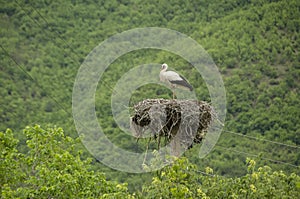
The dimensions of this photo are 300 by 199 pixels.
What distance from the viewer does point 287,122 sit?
29016 mm

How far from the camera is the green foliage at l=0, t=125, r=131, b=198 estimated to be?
49.1ft

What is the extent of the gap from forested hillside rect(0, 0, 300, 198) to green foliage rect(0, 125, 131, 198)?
822 cm

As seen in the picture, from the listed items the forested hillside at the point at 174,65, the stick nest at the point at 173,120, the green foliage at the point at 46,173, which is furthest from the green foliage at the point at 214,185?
the forested hillside at the point at 174,65

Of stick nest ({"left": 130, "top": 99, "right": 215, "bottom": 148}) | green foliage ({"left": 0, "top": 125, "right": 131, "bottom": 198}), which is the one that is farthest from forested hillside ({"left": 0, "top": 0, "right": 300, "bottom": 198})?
stick nest ({"left": 130, "top": 99, "right": 215, "bottom": 148})

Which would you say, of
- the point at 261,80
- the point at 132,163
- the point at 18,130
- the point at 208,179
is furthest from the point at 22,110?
the point at 208,179

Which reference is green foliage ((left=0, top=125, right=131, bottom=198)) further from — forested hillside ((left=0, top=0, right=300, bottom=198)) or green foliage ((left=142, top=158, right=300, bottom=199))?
forested hillside ((left=0, top=0, right=300, bottom=198))

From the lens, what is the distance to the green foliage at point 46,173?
49.1 feet

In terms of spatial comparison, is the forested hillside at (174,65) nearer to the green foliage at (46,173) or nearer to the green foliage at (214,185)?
the green foliage at (46,173)

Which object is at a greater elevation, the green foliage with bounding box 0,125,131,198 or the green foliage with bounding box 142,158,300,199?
the green foliage with bounding box 0,125,131,198

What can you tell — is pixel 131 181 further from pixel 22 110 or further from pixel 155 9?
pixel 155 9

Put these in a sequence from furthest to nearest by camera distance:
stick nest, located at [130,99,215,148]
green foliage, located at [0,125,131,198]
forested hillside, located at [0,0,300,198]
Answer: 1. forested hillside, located at [0,0,300,198]
2. green foliage, located at [0,125,131,198]
3. stick nest, located at [130,99,215,148]

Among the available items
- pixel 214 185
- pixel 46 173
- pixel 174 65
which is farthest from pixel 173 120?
pixel 174 65

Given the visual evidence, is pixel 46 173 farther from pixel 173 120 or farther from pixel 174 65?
pixel 174 65

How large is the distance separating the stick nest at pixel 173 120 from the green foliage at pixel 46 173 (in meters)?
1.62
